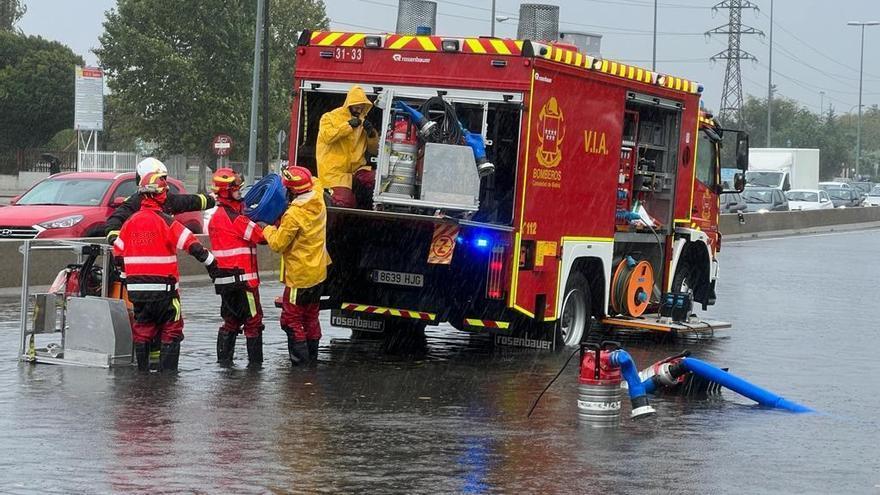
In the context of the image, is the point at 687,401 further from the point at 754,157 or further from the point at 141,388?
the point at 754,157

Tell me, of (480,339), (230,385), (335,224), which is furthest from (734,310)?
(230,385)

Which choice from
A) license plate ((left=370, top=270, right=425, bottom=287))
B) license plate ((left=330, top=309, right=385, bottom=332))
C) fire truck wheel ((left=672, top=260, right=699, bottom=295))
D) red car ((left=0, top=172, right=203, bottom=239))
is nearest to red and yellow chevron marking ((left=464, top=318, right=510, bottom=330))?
license plate ((left=370, top=270, right=425, bottom=287))

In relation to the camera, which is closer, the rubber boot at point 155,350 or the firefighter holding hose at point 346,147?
the rubber boot at point 155,350

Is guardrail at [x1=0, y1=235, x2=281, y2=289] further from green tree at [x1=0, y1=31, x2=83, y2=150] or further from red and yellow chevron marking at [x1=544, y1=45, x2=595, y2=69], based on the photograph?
green tree at [x1=0, y1=31, x2=83, y2=150]

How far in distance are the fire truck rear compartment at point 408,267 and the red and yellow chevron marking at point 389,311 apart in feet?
0.12

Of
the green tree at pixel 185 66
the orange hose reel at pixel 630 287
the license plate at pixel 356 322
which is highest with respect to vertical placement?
the green tree at pixel 185 66

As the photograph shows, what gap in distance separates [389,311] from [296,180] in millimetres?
1945

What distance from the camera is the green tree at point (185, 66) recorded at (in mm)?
64750

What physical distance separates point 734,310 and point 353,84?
28.1ft

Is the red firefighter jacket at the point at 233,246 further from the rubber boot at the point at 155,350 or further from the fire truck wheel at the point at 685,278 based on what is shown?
the fire truck wheel at the point at 685,278

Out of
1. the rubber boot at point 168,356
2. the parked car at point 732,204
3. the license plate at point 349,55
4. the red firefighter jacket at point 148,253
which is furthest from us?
the parked car at point 732,204

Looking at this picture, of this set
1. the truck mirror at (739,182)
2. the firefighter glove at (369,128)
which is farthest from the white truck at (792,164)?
the firefighter glove at (369,128)

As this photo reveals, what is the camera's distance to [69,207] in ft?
68.4

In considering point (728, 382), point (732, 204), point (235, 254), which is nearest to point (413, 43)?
point (235, 254)
